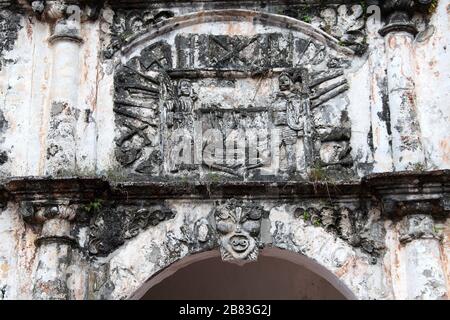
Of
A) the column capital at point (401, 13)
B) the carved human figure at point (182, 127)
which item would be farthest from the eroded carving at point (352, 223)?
the column capital at point (401, 13)

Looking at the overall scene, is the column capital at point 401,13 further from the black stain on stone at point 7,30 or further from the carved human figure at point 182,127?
the black stain on stone at point 7,30

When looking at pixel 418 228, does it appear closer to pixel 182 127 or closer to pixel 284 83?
pixel 284 83

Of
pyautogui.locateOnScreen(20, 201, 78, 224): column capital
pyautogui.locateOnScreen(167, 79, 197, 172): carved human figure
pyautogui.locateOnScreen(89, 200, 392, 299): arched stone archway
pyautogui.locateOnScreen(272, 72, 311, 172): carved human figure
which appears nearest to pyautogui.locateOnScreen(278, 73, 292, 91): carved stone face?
pyautogui.locateOnScreen(272, 72, 311, 172): carved human figure

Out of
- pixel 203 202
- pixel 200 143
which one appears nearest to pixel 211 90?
pixel 200 143

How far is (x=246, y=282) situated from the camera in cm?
1220

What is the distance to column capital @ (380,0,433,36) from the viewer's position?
8875 millimetres

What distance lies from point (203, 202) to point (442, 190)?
→ 2.13 m

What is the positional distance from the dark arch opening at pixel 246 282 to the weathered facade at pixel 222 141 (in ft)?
Answer: 11.5

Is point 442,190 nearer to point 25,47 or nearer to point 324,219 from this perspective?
point 324,219

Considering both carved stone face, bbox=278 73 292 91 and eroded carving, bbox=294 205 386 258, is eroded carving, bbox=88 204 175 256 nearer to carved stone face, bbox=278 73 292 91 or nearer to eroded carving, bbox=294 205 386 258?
eroded carving, bbox=294 205 386 258

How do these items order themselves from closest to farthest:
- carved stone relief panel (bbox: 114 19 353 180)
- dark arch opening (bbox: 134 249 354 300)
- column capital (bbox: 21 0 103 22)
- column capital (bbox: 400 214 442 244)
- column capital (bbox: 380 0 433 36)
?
column capital (bbox: 400 214 442 244), carved stone relief panel (bbox: 114 19 353 180), column capital (bbox: 380 0 433 36), column capital (bbox: 21 0 103 22), dark arch opening (bbox: 134 249 354 300)

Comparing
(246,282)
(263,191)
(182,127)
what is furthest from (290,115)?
(246,282)

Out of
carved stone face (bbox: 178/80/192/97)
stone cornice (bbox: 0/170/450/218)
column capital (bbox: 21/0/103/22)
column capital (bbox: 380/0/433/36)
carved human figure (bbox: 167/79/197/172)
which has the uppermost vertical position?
column capital (bbox: 21/0/103/22)
